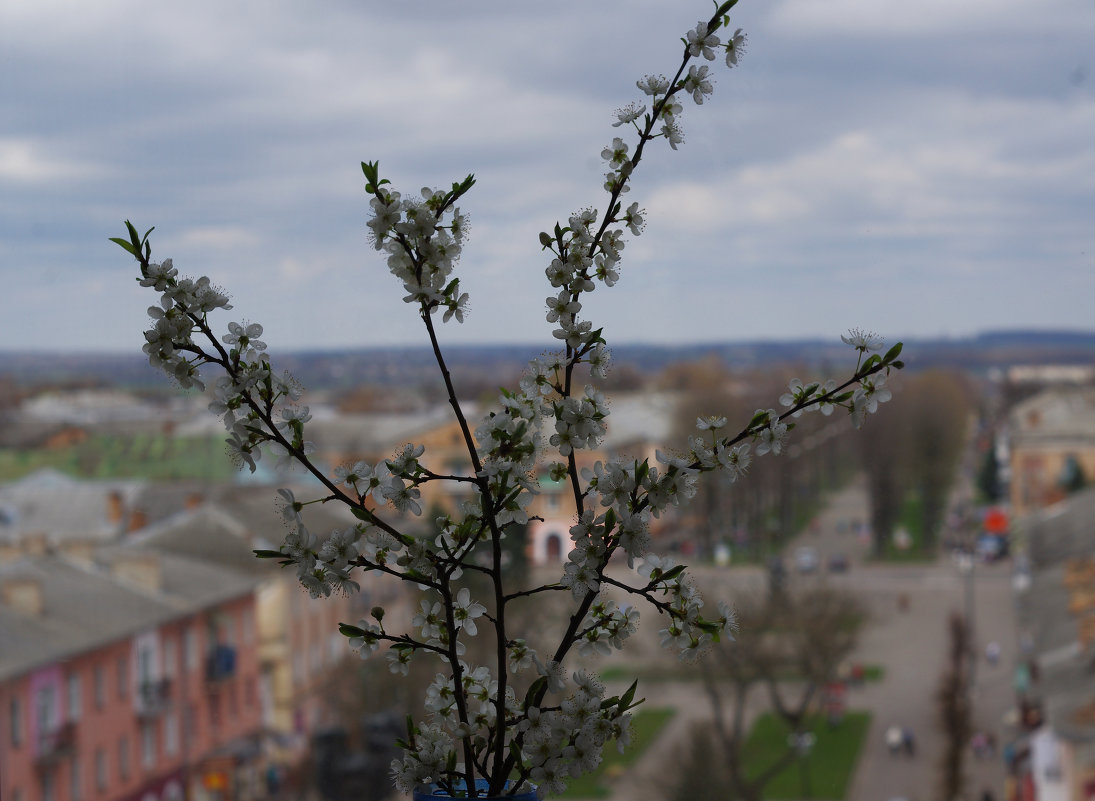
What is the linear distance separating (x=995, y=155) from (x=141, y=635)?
3891mm

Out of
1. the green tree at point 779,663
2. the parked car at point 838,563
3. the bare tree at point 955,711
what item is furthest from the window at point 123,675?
the bare tree at point 955,711

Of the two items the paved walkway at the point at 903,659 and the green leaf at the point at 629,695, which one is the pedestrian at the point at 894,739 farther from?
the green leaf at the point at 629,695

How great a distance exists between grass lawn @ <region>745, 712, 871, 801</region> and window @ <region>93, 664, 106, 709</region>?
2640 millimetres

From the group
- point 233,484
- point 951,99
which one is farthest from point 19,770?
point 951,99

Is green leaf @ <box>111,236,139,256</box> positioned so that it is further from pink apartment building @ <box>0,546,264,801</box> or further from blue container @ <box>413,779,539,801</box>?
pink apartment building @ <box>0,546,264,801</box>

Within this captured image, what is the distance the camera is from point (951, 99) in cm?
302

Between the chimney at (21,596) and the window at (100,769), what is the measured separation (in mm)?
646

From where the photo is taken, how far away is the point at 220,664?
17.8ft

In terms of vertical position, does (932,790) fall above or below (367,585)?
below

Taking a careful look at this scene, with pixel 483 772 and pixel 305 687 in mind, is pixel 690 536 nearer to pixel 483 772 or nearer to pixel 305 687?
pixel 305 687

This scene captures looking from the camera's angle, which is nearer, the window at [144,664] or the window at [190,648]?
the window at [144,664]

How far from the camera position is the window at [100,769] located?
495cm

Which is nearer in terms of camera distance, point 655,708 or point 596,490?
point 596,490

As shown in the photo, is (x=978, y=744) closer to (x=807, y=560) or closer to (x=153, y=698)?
(x=807, y=560)
